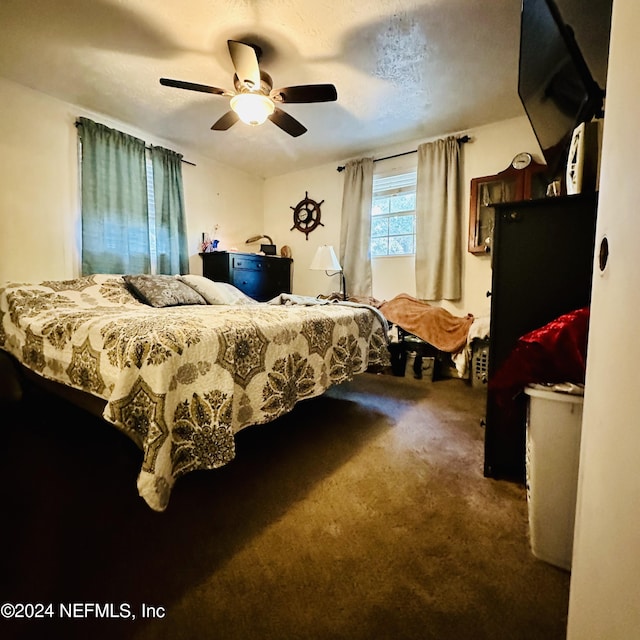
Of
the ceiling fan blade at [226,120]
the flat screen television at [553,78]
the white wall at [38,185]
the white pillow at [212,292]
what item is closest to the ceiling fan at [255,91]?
the ceiling fan blade at [226,120]

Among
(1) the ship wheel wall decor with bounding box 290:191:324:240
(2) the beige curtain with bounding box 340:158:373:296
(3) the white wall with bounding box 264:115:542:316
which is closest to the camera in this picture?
(3) the white wall with bounding box 264:115:542:316

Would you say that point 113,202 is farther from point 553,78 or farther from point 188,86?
point 553,78

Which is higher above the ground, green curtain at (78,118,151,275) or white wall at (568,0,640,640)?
green curtain at (78,118,151,275)

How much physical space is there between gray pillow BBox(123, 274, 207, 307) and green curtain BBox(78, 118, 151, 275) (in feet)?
2.63

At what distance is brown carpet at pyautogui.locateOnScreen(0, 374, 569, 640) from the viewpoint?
81 centimetres

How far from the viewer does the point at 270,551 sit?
1033 mm

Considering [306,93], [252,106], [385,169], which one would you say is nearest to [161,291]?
[252,106]

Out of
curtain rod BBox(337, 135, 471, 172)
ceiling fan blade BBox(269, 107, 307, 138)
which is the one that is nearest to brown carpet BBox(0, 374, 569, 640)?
ceiling fan blade BBox(269, 107, 307, 138)

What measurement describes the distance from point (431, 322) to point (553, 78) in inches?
79.7

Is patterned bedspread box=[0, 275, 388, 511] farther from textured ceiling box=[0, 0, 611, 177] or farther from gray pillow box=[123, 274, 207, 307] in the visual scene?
textured ceiling box=[0, 0, 611, 177]

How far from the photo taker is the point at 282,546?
1054 mm

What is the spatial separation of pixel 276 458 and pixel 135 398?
827 mm

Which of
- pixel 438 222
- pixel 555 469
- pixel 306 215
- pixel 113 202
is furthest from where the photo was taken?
pixel 306 215

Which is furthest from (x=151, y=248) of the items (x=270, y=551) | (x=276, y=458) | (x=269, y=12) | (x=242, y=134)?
(x=270, y=551)
